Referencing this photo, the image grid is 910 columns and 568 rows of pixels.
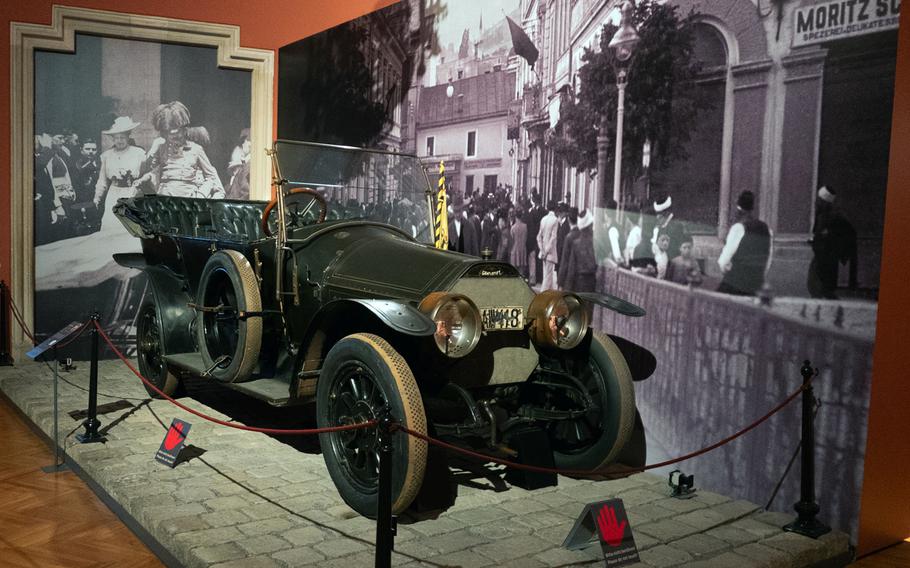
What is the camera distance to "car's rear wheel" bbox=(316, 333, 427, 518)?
3715 millimetres

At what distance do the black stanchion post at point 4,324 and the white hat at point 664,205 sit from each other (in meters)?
6.78

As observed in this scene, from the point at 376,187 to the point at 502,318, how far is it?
2.09 meters

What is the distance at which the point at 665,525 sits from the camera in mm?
4113

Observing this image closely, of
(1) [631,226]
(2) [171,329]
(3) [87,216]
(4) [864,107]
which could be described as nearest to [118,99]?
(3) [87,216]

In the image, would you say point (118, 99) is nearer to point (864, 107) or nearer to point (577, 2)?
point (577, 2)

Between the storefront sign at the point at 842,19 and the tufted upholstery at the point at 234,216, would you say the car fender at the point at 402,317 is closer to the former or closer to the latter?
the storefront sign at the point at 842,19

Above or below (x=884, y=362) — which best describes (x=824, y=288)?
above

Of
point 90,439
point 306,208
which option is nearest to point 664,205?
point 306,208

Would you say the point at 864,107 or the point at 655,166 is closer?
the point at 864,107

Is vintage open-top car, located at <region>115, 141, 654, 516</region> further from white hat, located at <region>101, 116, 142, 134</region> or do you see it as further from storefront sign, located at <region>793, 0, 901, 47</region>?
white hat, located at <region>101, 116, 142, 134</region>

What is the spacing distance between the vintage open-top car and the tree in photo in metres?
1.04

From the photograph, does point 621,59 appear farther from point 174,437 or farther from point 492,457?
point 174,437

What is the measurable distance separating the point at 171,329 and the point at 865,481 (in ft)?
15.6

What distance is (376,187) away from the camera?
20.1 feet
